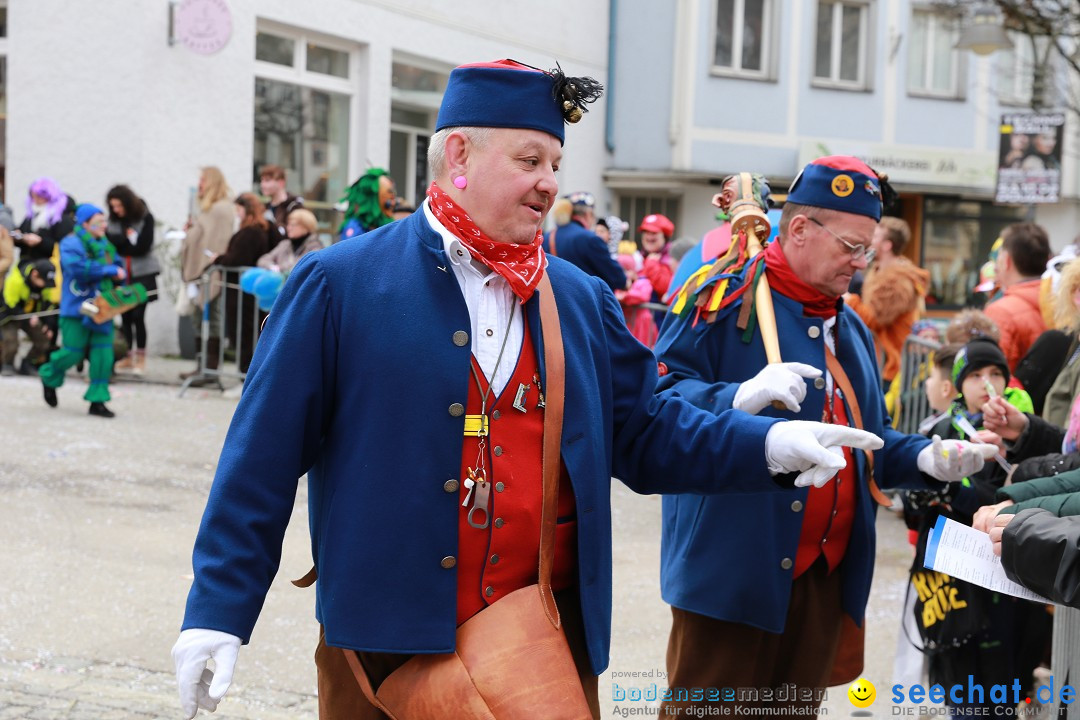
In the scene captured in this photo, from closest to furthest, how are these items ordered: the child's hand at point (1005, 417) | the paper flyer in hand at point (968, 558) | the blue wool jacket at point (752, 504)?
the paper flyer in hand at point (968, 558) < the blue wool jacket at point (752, 504) < the child's hand at point (1005, 417)

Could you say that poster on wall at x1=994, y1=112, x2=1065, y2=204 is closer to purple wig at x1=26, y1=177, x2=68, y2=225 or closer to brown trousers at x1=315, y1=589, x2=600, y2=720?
purple wig at x1=26, y1=177, x2=68, y2=225

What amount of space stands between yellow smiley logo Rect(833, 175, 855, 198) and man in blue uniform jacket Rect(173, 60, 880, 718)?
1113 mm

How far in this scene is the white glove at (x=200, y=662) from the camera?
2523 mm

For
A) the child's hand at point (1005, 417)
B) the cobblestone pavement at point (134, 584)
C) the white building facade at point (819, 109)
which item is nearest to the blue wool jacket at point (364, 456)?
the child's hand at point (1005, 417)

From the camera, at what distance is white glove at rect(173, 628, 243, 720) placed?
2.52 m

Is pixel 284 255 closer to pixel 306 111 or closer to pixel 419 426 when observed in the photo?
pixel 306 111

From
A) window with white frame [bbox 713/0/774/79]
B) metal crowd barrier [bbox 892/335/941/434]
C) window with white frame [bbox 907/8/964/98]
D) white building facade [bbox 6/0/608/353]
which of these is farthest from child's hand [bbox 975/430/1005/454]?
window with white frame [bbox 907/8/964/98]

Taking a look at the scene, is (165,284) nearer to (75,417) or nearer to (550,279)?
(75,417)

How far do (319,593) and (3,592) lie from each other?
12.3ft

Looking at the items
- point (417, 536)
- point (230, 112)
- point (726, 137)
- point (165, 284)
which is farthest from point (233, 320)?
point (726, 137)

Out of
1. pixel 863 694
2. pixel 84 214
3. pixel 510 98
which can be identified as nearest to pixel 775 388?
pixel 510 98

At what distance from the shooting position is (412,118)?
1767 centimetres

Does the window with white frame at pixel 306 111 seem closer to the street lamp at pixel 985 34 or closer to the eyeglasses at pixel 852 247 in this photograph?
the street lamp at pixel 985 34

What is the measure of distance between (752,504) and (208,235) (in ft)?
32.7
